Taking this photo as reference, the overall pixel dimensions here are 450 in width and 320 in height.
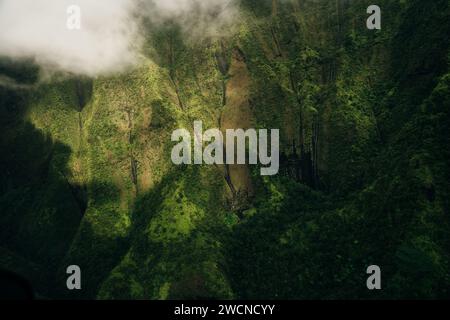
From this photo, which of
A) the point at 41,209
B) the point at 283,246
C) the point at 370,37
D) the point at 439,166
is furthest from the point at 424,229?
the point at 41,209

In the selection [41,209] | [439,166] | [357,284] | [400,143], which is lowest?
[357,284]

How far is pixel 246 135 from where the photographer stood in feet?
549

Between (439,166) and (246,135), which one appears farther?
(246,135)

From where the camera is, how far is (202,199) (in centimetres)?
15488

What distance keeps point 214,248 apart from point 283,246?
21388 millimetres

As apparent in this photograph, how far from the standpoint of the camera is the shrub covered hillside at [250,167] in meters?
128

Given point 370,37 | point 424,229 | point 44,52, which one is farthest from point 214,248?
point 44,52

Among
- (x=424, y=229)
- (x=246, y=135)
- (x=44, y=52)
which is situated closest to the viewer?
(x=424, y=229)

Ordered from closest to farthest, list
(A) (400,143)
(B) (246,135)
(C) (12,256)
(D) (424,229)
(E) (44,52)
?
(D) (424,229), (A) (400,143), (C) (12,256), (B) (246,135), (E) (44,52)

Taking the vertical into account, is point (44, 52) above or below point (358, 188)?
above

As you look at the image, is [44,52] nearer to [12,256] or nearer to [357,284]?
[12,256]

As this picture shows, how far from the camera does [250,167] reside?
539 ft

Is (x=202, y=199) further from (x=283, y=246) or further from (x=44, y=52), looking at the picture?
(x=44, y=52)

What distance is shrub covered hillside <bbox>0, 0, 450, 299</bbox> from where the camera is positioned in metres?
128
